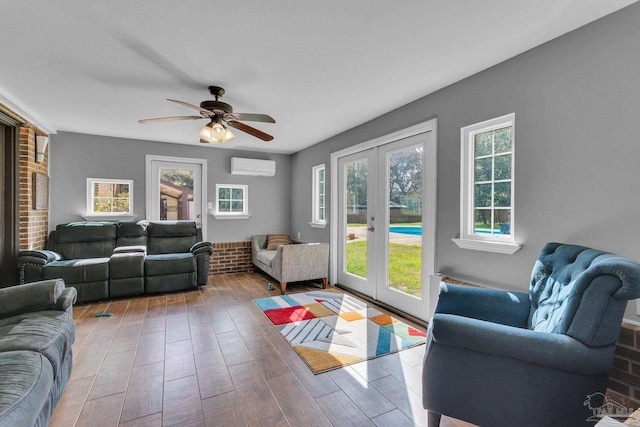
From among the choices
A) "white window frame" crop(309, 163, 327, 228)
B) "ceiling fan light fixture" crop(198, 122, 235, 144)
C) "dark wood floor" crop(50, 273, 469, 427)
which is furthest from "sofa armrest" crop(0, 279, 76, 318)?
"white window frame" crop(309, 163, 327, 228)

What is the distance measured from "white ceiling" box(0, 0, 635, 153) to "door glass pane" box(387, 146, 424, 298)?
676 mm

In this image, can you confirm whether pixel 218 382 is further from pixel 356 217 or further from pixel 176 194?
pixel 176 194

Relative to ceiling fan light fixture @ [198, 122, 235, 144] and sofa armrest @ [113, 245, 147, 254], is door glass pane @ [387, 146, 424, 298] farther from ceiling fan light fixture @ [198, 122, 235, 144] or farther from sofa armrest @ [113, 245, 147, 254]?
sofa armrest @ [113, 245, 147, 254]

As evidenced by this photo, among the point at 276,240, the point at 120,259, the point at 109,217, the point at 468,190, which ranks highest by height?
the point at 468,190

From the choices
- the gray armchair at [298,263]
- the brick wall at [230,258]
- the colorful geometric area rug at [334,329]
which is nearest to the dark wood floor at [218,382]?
the colorful geometric area rug at [334,329]

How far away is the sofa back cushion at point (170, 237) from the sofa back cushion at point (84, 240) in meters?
0.49

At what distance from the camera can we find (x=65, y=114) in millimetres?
3510

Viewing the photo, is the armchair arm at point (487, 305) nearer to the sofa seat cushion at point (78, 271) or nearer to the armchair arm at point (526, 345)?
the armchair arm at point (526, 345)

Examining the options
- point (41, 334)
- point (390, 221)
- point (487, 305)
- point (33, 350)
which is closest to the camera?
point (33, 350)

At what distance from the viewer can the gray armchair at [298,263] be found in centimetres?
411

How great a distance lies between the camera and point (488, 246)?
2312mm

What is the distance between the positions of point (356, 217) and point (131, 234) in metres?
3.38

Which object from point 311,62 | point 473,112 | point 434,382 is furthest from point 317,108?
point 434,382

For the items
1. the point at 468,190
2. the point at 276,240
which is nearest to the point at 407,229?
the point at 468,190
